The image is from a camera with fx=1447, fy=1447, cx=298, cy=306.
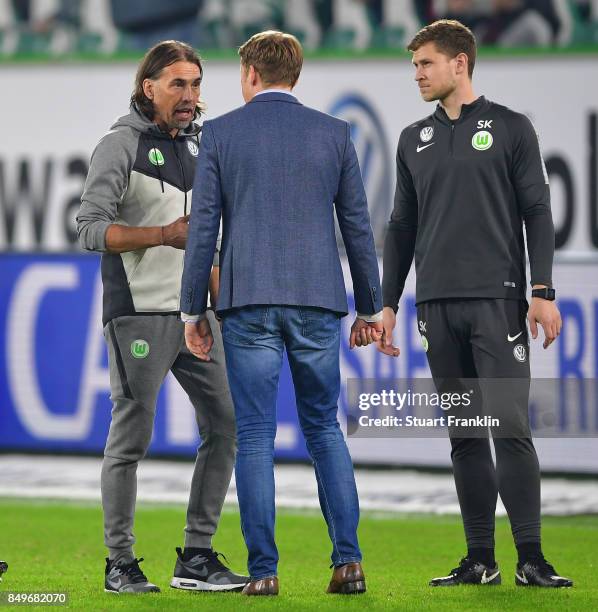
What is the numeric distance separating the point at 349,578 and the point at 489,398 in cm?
82

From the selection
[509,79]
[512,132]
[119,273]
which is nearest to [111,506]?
[119,273]

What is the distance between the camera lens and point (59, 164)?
11000 mm

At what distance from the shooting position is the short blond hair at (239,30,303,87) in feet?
15.2

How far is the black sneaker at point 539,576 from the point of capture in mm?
4961

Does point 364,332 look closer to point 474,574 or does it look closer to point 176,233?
point 176,233

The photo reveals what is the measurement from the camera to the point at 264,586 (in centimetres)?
467

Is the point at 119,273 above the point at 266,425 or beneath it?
above

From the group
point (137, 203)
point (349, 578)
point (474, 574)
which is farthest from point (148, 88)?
point (474, 574)

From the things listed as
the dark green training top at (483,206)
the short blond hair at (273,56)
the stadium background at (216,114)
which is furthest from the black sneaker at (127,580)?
the stadium background at (216,114)

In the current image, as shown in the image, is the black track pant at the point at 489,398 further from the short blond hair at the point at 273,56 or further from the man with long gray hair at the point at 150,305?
the short blond hair at the point at 273,56

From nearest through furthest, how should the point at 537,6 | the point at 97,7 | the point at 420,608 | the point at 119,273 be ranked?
the point at 420,608, the point at 119,273, the point at 537,6, the point at 97,7

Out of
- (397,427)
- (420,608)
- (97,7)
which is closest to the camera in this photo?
(420,608)

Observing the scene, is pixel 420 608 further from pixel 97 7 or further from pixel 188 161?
pixel 97 7

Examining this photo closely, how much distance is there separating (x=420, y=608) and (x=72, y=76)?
724 centimetres
